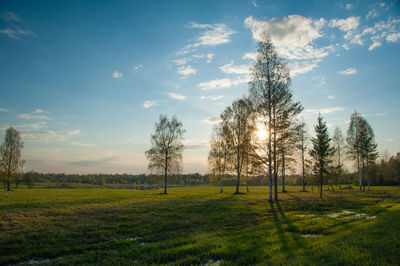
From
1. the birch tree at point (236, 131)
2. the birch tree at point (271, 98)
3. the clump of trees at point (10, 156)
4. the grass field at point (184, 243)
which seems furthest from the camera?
the clump of trees at point (10, 156)

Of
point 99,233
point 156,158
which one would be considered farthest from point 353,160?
point 99,233

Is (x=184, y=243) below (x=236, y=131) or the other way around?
below

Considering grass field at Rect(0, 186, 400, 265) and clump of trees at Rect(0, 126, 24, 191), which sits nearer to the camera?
grass field at Rect(0, 186, 400, 265)

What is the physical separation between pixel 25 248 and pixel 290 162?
25.2 m

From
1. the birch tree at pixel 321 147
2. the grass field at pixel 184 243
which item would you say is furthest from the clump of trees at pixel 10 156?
the birch tree at pixel 321 147

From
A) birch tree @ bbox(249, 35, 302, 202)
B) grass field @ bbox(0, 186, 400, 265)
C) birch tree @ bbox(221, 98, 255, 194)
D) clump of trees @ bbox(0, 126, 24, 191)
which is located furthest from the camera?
clump of trees @ bbox(0, 126, 24, 191)

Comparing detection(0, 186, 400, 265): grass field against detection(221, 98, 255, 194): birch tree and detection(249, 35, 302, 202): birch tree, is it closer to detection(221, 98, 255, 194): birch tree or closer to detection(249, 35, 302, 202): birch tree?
detection(249, 35, 302, 202): birch tree

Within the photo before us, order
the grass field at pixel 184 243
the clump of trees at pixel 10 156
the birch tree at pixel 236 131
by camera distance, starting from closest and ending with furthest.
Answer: the grass field at pixel 184 243 → the birch tree at pixel 236 131 → the clump of trees at pixel 10 156

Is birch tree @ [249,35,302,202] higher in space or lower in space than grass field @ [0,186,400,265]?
higher

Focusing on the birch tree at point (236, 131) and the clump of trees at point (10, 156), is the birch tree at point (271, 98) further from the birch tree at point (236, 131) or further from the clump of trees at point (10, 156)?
the clump of trees at point (10, 156)

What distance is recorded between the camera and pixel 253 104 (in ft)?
87.5

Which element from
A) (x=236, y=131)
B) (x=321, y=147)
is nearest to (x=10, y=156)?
(x=236, y=131)

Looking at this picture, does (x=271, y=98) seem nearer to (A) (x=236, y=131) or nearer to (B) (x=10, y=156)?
(A) (x=236, y=131)

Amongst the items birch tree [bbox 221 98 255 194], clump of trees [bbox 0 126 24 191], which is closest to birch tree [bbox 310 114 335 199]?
birch tree [bbox 221 98 255 194]
